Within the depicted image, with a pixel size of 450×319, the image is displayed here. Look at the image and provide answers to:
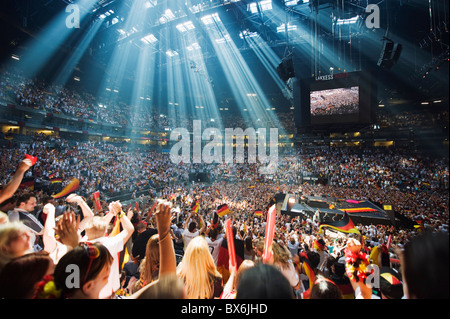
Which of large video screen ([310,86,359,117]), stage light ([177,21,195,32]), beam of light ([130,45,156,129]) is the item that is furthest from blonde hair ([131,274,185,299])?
beam of light ([130,45,156,129])

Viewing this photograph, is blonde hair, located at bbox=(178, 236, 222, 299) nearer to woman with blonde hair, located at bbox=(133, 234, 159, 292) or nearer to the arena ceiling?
woman with blonde hair, located at bbox=(133, 234, 159, 292)

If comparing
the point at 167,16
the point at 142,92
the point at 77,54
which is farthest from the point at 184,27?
the point at 142,92

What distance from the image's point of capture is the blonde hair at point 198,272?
1.77 metres

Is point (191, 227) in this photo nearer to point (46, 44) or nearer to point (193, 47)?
point (193, 47)

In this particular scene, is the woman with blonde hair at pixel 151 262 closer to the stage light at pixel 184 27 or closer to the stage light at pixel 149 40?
the stage light at pixel 184 27

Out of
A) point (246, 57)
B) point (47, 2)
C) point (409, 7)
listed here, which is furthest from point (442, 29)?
point (47, 2)

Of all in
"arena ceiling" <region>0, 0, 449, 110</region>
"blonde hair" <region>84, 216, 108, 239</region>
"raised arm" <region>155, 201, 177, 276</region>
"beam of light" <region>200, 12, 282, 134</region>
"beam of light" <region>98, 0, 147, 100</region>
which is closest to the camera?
"raised arm" <region>155, 201, 177, 276</region>

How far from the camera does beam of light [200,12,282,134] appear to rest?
A: 15.5 metres

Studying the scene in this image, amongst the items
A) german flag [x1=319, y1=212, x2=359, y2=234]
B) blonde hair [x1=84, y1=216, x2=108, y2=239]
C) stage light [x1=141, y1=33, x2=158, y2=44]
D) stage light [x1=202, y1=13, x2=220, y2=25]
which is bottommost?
german flag [x1=319, y1=212, x2=359, y2=234]

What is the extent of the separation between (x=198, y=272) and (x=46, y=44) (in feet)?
92.2

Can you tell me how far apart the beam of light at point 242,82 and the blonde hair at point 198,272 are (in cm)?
1532

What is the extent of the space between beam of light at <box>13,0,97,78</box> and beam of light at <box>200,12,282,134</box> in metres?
10.7

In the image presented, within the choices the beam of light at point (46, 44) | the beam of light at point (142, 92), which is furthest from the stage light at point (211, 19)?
the beam of light at point (142, 92)
